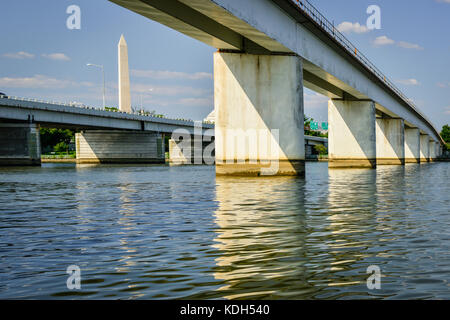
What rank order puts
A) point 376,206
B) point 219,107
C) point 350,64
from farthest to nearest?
point 350,64, point 219,107, point 376,206

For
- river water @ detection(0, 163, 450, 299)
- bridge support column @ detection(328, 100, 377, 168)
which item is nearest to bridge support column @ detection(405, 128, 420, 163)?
bridge support column @ detection(328, 100, 377, 168)

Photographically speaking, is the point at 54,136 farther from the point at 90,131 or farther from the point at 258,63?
the point at 258,63

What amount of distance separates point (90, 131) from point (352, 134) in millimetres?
51627

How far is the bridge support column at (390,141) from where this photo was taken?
71.4m

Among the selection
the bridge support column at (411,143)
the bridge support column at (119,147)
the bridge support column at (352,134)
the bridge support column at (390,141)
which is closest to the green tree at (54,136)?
the bridge support column at (119,147)

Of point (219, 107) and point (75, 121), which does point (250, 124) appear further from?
point (75, 121)

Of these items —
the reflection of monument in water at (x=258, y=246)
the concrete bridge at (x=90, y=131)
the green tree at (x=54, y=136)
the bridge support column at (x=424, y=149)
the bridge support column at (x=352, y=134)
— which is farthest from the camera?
the green tree at (x=54, y=136)

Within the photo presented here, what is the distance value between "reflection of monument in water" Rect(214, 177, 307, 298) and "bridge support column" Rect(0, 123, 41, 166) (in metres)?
58.0

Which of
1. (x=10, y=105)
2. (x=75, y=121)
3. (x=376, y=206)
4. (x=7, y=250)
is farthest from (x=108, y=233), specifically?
(x=75, y=121)

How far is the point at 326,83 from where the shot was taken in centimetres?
4572

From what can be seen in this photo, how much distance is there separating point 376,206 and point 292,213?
2945 mm

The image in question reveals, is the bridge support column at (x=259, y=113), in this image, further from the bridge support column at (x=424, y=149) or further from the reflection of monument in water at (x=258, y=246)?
the bridge support column at (x=424, y=149)

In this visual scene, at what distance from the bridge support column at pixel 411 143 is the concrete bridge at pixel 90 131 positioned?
36171mm

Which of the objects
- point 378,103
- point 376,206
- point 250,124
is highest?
point 378,103
